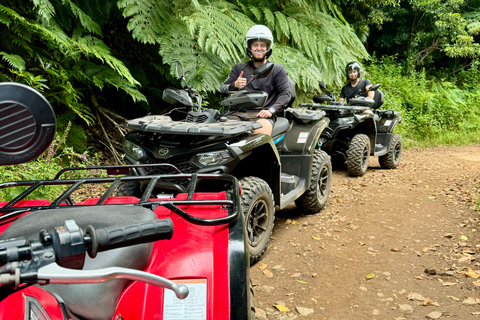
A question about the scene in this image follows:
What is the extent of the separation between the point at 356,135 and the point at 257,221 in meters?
3.84

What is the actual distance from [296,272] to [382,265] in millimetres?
651

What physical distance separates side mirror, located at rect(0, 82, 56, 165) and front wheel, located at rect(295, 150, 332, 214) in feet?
11.4

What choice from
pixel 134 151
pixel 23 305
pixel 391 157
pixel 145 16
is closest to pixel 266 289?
pixel 134 151

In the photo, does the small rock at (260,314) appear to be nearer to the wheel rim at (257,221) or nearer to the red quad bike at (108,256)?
the wheel rim at (257,221)

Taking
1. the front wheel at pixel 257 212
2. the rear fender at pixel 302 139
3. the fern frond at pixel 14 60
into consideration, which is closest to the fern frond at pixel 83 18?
the fern frond at pixel 14 60

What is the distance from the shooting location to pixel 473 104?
13.0 metres

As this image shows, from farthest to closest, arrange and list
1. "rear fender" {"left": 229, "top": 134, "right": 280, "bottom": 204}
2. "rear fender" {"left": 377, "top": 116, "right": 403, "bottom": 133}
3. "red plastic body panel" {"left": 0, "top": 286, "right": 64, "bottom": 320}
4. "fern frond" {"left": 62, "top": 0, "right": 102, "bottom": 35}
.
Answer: "rear fender" {"left": 377, "top": 116, "right": 403, "bottom": 133} → "fern frond" {"left": 62, "top": 0, "right": 102, "bottom": 35} → "rear fender" {"left": 229, "top": 134, "right": 280, "bottom": 204} → "red plastic body panel" {"left": 0, "top": 286, "right": 64, "bottom": 320}

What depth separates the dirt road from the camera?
2543mm

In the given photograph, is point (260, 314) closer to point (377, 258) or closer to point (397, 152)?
point (377, 258)

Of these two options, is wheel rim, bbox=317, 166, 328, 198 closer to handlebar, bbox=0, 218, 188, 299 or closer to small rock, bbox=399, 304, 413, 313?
small rock, bbox=399, 304, 413, 313

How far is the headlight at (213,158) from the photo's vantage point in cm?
282

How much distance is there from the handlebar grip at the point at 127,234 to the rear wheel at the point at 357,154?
5.58m

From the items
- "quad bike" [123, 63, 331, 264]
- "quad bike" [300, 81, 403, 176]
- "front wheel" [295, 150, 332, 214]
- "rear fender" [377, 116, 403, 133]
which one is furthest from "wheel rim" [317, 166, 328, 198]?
"rear fender" [377, 116, 403, 133]

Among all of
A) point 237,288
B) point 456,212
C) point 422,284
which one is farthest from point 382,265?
point 237,288
